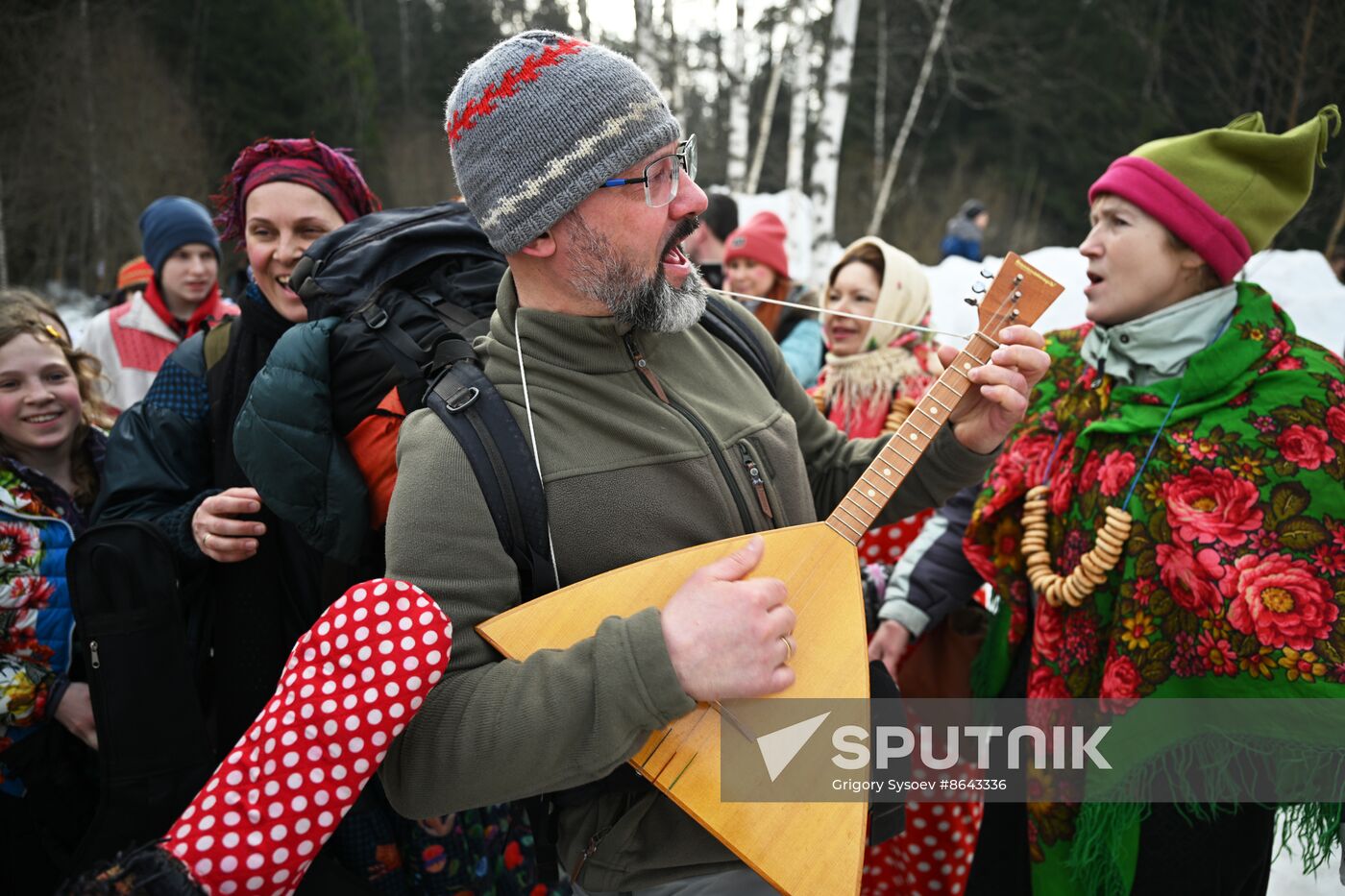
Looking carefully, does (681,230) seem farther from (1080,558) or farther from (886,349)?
(886,349)

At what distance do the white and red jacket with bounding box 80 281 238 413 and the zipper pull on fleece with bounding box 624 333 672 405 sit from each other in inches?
146

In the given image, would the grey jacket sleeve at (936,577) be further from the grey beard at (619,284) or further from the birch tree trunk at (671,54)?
the birch tree trunk at (671,54)

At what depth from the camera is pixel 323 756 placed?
51.0 inches

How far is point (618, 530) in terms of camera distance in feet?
5.00

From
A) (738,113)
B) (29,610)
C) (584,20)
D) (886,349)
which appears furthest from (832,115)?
(29,610)

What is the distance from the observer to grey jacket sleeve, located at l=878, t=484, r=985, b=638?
2.76m

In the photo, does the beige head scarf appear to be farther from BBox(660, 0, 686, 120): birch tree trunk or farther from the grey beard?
BBox(660, 0, 686, 120): birch tree trunk

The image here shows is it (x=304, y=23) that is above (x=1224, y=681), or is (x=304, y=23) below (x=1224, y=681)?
above

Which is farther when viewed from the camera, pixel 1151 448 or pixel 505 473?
pixel 1151 448

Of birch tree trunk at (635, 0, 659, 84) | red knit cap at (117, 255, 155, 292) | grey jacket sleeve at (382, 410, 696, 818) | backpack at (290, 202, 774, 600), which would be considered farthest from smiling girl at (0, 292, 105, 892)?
birch tree trunk at (635, 0, 659, 84)

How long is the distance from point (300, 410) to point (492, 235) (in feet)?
1.96

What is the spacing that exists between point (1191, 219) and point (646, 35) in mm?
8697

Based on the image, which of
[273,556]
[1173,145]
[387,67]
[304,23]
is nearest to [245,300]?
[273,556]

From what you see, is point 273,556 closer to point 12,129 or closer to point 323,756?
point 323,756
